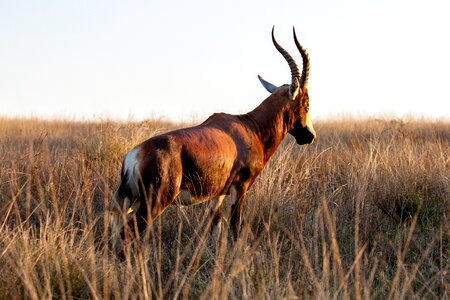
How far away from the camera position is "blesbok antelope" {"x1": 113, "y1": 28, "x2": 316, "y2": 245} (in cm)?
514

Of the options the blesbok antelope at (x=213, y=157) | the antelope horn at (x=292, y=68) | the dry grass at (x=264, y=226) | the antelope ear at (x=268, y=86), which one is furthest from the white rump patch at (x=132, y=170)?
the antelope ear at (x=268, y=86)

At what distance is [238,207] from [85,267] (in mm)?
2063

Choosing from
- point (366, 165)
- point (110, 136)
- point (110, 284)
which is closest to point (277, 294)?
point (110, 284)

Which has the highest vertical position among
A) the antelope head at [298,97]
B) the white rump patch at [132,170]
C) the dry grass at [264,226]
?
the antelope head at [298,97]

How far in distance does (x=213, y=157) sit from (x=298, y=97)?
4.73 ft

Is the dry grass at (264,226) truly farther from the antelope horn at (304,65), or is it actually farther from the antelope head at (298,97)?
the antelope horn at (304,65)

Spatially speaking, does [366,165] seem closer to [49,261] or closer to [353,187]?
[353,187]

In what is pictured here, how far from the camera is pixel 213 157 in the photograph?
5.58 m

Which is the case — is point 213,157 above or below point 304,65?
below

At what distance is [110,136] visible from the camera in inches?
350

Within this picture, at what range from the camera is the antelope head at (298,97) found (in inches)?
253

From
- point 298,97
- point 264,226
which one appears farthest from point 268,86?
point 264,226

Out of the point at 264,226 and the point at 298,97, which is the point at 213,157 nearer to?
the point at 264,226

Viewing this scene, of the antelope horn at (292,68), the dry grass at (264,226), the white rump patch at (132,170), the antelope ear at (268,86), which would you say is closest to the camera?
the dry grass at (264,226)
